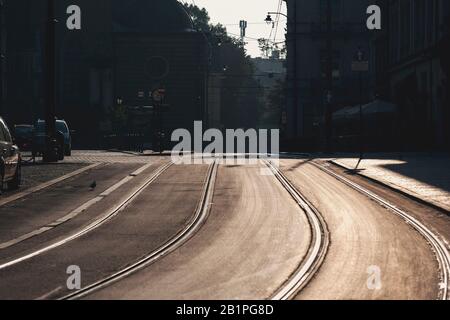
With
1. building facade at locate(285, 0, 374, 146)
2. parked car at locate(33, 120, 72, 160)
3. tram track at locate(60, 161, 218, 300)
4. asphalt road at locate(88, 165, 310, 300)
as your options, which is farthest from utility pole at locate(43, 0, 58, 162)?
building facade at locate(285, 0, 374, 146)

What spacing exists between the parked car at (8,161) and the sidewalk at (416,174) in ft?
28.1

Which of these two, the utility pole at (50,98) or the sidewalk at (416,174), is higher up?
the utility pole at (50,98)

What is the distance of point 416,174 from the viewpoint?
1094 inches

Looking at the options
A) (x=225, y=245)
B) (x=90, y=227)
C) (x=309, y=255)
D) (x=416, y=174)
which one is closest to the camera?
(x=309, y=255)

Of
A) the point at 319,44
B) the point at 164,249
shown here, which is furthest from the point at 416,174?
the point at 319,44

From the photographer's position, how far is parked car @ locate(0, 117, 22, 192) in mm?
21688

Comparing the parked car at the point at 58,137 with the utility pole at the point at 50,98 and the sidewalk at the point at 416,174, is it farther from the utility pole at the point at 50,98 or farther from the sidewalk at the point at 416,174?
the sidewalk at the point at 416,174

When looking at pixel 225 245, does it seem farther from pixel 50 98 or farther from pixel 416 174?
pixel 50 98

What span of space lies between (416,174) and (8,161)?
1132cm

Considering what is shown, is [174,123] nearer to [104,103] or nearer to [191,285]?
[104,103]

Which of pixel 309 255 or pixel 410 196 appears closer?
pixel 309 255

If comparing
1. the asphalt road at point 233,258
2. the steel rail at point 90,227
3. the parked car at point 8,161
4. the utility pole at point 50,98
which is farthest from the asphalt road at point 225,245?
the utility pole at point 50,98

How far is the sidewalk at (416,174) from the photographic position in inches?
839
